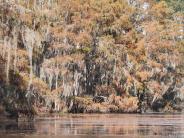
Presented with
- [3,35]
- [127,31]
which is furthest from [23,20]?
[127,31]

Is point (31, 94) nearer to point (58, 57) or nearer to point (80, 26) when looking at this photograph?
point (58, 57)

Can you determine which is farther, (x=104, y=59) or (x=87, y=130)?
(x=104, y=59)

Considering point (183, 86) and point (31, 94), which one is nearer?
point (31, 94)

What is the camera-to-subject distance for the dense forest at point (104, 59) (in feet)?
190

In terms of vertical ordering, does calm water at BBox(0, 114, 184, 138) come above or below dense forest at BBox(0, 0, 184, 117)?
below

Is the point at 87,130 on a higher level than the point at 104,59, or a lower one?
lower

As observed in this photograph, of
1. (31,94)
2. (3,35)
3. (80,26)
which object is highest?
(80,26)

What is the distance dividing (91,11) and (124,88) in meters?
9.18

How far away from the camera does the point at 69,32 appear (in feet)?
205

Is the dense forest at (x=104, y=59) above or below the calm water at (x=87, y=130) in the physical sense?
above

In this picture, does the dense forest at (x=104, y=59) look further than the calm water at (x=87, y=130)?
Yes

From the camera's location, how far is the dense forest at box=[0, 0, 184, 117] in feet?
190

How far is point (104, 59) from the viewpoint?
63125 millimetres

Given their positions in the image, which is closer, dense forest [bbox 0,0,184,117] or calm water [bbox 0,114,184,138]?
calm water [bbox 0,114,184,138]
